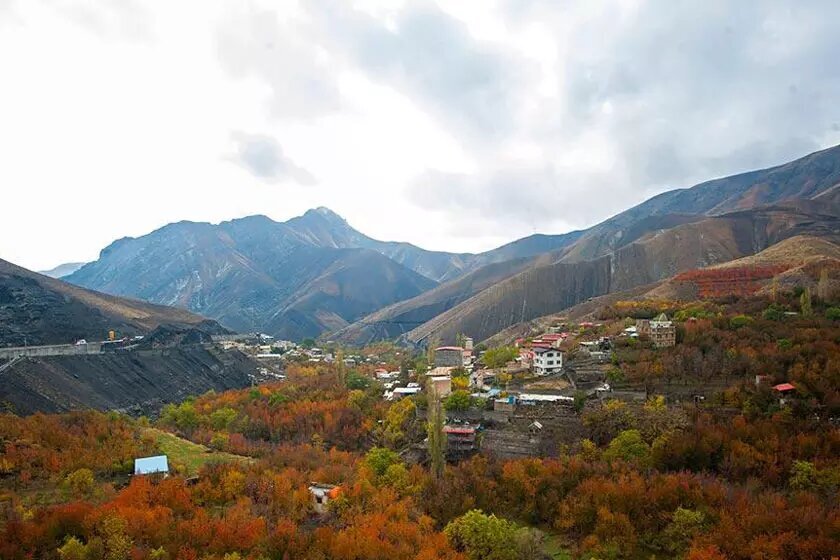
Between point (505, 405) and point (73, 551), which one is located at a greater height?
point (505, 405)

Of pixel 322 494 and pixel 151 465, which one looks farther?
pixel 151 465

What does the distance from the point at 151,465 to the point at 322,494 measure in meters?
10.9

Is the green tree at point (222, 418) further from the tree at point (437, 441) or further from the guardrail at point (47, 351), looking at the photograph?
the guardrail at point (47, 351)

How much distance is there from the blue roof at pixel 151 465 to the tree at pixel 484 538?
18.0m

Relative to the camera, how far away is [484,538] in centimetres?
2319

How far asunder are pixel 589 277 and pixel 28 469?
125369 mm

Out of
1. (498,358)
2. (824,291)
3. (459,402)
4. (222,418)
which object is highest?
(824,291)

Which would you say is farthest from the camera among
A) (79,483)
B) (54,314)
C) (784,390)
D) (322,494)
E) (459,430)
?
(54,314)

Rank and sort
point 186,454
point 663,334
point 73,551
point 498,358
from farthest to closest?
point 498,358 < point 663,334 < point 186,454 < point 73,551

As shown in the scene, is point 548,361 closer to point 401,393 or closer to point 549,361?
point 549,361

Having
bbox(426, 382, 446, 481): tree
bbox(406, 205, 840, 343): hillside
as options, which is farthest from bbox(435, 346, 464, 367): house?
bbox(406, 205, 840, 343): hillside

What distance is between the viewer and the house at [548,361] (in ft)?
158

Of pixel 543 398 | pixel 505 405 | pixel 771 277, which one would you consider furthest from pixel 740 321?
pixel 771 277

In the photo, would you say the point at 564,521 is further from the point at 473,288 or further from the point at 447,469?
the point at 473,288
